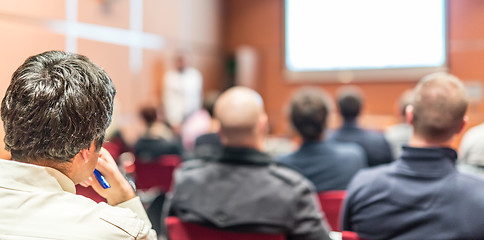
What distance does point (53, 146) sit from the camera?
93 centimetres

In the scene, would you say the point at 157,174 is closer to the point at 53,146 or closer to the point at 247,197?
the point at 247,197

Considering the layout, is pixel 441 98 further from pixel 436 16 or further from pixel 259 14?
pixel 259 14

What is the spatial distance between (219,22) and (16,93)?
8.44m

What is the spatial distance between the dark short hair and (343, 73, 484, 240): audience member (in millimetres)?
1127

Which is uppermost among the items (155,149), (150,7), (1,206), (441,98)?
(150,7)

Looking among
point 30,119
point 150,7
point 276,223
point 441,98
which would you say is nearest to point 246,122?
point 276,223

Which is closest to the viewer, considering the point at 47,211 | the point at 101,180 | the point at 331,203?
the point at 47,211

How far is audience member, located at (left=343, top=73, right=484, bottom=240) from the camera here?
157 cm

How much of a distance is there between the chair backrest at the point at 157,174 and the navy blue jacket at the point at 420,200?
6.81 feet

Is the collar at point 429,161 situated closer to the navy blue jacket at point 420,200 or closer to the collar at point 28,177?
the navy blue jacket at point 420,200

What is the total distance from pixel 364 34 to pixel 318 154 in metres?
5.49

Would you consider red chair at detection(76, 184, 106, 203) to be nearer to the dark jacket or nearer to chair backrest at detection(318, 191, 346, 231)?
the dark jacket

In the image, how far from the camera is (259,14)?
29.6 ft

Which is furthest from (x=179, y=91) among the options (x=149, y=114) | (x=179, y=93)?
(x=149, y=114)
